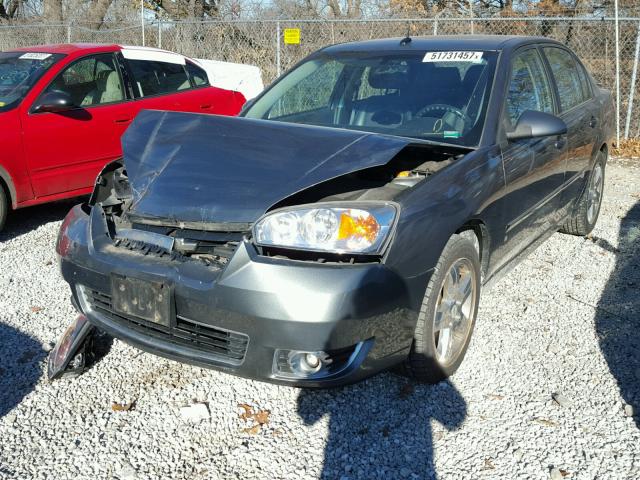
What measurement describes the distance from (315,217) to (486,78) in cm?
165

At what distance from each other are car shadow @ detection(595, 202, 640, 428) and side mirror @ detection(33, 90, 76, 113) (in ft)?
14.8

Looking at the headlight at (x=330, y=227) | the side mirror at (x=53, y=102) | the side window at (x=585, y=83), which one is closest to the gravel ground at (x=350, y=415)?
the headlight at (x=330, y=227)

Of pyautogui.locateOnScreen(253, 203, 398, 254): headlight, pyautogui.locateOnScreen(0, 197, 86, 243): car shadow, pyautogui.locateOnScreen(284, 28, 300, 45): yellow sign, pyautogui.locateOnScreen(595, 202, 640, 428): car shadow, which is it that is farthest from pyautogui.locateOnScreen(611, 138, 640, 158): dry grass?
pyautogui.locateOnScreen(253, 203, 398, 254): headlight

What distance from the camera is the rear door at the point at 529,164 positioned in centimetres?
354

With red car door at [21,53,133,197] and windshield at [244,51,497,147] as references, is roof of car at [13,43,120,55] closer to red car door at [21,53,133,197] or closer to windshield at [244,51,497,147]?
red car door at [21,53,133,197]

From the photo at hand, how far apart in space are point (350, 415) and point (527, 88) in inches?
92.3

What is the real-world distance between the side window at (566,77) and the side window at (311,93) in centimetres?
153

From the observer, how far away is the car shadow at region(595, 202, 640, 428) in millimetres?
3178

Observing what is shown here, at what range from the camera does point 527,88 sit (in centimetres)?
394

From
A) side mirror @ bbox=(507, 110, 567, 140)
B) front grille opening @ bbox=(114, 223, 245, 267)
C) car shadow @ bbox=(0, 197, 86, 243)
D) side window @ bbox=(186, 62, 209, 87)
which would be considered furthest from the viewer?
side window @ bbox=(186, 62, 209, 87)

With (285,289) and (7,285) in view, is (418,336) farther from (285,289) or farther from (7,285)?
(7,285)

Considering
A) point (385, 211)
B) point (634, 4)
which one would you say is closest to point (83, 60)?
point (385, 211)

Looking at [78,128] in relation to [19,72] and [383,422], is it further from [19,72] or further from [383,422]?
[383,422]

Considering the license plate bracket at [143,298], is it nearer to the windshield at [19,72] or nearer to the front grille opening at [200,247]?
the front grille opening at [200,247]
